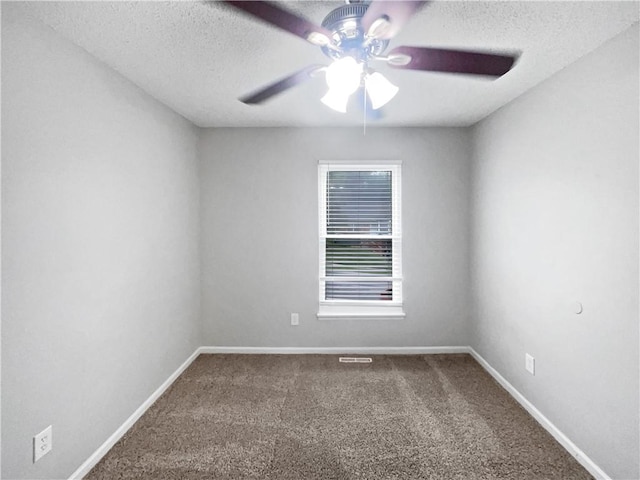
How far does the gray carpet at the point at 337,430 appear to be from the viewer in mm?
1915

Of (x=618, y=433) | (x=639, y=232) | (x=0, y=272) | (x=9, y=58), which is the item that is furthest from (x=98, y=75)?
(x=618, y=433)

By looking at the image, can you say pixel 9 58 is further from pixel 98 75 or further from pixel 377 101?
pixel 377 101

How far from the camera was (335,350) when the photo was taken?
3588 millimetres

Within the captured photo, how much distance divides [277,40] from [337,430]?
246cm

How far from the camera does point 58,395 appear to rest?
5.66ft

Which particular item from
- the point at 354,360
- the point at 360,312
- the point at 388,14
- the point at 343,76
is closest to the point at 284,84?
the point at 343,76

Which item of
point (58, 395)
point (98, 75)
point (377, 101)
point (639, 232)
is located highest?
point (98, 75)

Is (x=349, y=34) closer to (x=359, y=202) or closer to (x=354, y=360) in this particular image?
(x=359, y=202)

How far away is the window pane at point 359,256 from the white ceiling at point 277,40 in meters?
1.52

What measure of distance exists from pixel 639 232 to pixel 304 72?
1.83 metres

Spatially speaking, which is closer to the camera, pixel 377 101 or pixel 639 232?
pixel 639 232

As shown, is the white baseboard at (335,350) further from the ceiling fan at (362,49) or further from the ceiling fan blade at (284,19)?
the ceiling fan blade at (284,19)

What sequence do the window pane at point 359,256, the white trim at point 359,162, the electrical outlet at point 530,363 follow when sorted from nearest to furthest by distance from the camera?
the electrical outlet at point 530,363
the white trim at point 359,162
the window pane at point 359,256

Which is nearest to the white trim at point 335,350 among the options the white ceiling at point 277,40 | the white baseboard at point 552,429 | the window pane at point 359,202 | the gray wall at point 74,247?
the white baseboard at point 552,429
